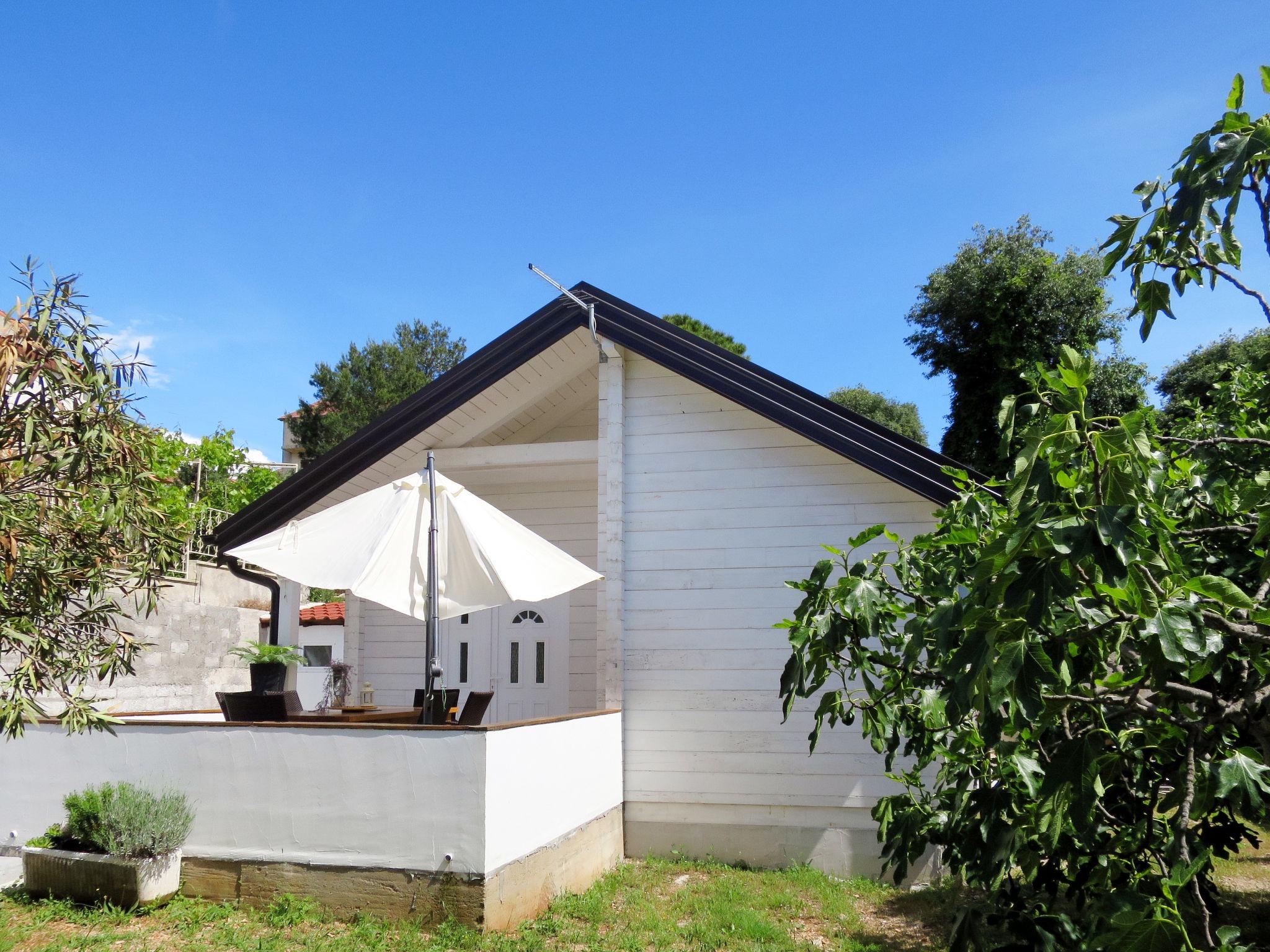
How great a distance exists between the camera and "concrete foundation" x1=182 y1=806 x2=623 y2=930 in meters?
5.43

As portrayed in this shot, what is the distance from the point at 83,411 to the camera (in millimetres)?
3424

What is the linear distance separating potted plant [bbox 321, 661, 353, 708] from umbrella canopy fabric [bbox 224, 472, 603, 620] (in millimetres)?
3449

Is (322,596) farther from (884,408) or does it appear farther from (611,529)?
(611,529)

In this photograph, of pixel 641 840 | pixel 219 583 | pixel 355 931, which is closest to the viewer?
pixel 355 931

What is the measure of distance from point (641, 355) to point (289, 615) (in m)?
4.81

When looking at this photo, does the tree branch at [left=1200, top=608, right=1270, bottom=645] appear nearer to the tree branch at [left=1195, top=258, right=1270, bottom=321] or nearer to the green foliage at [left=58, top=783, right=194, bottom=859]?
the tree branch at [left=1195, top=258, right=1270, bottom=321]

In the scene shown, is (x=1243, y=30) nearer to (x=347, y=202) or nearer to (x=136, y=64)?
(x=136, y=64)

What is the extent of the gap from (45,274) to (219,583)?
16.4m

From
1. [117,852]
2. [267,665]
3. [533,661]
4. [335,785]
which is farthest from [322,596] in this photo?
[335,785]

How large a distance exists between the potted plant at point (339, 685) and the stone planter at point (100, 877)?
392cm

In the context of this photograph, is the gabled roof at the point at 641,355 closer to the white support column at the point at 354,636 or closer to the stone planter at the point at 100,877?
the white support column at the point at 354,636

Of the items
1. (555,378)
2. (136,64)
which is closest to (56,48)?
(136,64)

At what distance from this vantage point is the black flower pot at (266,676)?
735 centimetres

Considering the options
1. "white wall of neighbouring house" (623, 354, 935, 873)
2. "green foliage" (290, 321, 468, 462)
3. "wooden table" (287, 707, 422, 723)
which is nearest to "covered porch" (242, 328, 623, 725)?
"white wall of neighbouring house" (623, 354, 935, 873)
